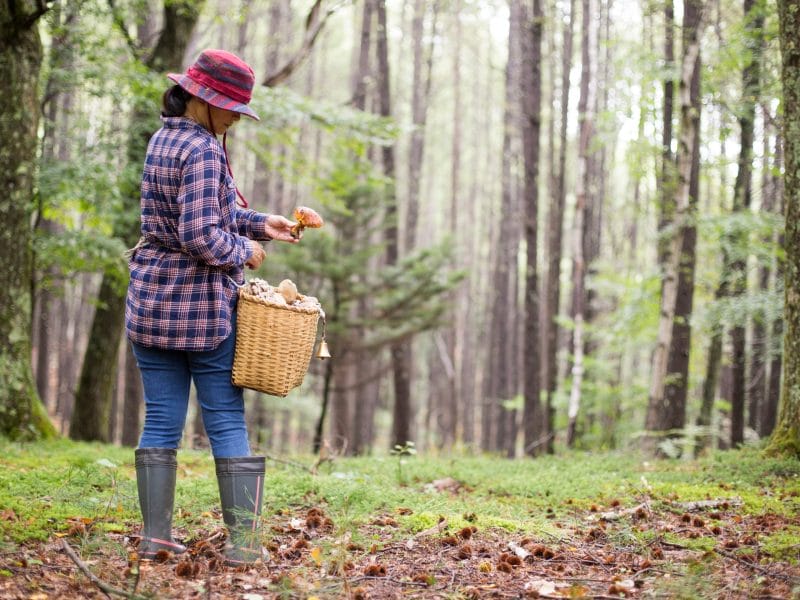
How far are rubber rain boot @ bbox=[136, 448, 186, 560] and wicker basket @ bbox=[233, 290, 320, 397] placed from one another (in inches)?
19.9

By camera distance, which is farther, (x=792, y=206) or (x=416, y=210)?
(x=416, y=210)

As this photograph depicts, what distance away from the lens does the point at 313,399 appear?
27.0 metres

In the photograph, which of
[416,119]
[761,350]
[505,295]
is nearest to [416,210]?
[416,119]

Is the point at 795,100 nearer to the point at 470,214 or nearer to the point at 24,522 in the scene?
the point at 24,522

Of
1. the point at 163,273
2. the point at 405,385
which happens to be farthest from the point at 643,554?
the point at 405,385

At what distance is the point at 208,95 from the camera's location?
335 centimetres

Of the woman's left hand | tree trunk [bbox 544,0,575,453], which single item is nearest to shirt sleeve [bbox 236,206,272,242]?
the woman's left hand

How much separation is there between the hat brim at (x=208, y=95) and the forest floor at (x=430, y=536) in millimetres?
1964

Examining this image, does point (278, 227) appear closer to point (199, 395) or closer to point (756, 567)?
point (199, 395)

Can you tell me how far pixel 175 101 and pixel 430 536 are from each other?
2494 mm

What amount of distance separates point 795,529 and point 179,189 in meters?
3.51

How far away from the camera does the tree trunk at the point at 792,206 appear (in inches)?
213

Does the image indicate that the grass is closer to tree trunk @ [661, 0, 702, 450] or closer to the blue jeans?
the blue jeans

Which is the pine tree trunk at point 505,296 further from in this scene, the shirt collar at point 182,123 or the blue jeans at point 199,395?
the blue jeans at point 199,395
